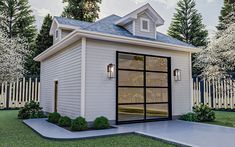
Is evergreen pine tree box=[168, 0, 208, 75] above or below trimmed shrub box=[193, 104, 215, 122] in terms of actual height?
above

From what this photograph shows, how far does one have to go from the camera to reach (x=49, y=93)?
11.5m

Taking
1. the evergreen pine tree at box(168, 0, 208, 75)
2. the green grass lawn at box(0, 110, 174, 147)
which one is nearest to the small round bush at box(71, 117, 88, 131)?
the green grass lawn at box(0, 110, 174, 147)

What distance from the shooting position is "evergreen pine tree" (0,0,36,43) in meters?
20.1

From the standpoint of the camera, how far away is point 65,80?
9.37 m

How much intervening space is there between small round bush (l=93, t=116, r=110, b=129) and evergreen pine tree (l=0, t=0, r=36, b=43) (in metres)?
15.0

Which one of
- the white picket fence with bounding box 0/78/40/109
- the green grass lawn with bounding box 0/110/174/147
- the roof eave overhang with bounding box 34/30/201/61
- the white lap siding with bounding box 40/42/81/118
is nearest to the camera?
the green grass lawn with bounding box 0/110/174/147

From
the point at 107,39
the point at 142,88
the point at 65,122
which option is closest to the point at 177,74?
the point at 142,88

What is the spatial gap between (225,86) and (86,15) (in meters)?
14.0

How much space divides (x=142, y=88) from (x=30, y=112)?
558cm

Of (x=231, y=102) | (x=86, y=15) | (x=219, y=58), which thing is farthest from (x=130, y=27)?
(x=86, y=15)

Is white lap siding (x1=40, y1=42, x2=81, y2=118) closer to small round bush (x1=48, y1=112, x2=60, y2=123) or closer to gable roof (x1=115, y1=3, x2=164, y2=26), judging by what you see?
small round bush (x1=48, y1=112, x2=60, y2=123)

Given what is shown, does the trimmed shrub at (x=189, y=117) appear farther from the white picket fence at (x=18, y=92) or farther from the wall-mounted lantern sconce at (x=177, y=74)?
the white picket fence at (x=18, y=92)

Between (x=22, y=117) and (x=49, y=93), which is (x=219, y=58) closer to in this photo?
(x=49, y=93)

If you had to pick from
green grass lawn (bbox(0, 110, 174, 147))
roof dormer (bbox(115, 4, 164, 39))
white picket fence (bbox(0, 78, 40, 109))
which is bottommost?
green grass lawn (bbox(0, 110, 174, 147))
